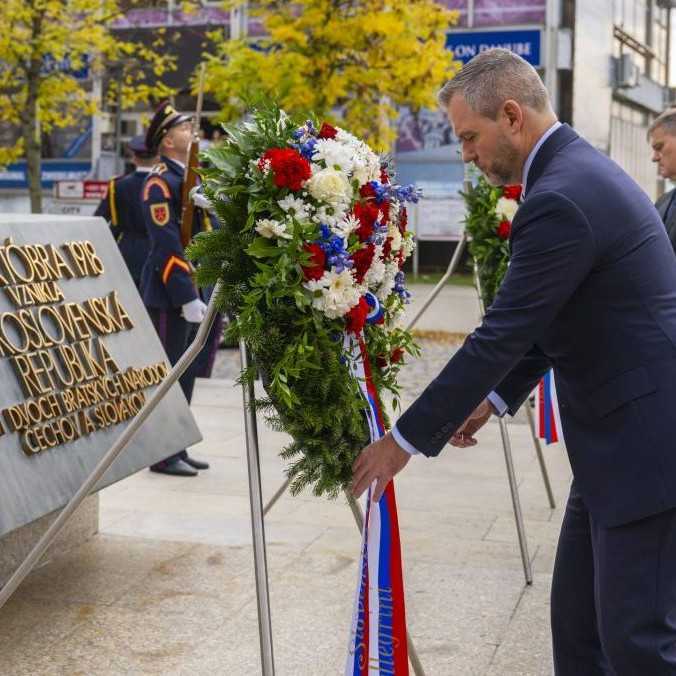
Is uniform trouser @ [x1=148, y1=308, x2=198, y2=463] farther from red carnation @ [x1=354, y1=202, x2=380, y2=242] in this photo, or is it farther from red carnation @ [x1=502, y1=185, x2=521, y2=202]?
red carnation @ [x1=354, y1=202, x2=380, y2=242]

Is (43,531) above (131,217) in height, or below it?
below

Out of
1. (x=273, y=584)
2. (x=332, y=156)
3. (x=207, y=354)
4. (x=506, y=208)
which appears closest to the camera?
(x=332, y=156)

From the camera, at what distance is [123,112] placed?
1028 inches

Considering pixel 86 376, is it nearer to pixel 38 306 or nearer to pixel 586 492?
pixel 38 306

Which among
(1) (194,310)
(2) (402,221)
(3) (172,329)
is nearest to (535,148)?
(2) (402,221)

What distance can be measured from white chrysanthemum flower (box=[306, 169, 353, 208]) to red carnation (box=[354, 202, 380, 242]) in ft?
0.31

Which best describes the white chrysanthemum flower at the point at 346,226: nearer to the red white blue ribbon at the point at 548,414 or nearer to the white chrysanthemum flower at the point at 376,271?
the white chrysanthemum flower at the point at 376,271

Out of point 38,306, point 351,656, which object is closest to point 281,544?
point 38,306

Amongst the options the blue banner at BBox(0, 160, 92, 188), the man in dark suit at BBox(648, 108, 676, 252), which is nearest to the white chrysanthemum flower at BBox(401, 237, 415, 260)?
the man in dark suit at BBox(648, 108, 676, 252)

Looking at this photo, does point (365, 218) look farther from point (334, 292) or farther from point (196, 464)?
point (196, 464)

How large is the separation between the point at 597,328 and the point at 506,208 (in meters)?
3.06

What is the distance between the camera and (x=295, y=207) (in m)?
3.23

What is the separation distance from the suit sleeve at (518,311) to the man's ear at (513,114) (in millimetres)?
248

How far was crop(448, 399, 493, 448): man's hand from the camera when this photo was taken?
340 cm
